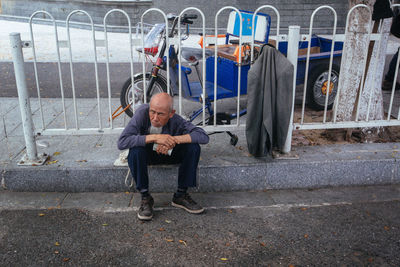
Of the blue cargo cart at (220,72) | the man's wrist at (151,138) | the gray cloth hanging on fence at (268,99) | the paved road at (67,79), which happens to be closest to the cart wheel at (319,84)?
the blue cargo cart at (220,72)

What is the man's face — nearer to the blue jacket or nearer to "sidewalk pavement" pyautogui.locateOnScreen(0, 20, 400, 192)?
the blue jacket

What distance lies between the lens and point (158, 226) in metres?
3.44

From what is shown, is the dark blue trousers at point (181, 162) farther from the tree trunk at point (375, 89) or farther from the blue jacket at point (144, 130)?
the tree trunk at point (375, 89)

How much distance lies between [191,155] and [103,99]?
335 centimetres

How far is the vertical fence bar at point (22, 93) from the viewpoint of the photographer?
12.0 feet

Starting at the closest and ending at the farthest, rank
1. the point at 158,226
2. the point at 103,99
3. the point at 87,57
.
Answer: the point at 158,226, the point at 103,99, the point at 87,57

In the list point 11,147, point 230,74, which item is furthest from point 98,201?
point 230,74

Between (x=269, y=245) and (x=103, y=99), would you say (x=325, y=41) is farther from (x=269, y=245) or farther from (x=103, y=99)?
(x=269, y=245)

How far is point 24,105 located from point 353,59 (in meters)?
3.50

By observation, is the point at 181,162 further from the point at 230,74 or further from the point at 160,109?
the point at 230,74

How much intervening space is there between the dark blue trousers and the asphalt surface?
30cm

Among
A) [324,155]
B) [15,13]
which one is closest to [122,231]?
[324,155]

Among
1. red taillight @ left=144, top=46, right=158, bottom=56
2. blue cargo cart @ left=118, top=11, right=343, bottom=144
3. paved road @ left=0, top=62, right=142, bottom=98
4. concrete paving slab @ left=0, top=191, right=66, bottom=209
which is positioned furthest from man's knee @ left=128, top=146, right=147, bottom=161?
paved road @ left=0, top=62, right=142, bottom=98

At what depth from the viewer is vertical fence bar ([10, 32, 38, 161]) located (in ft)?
12.0
